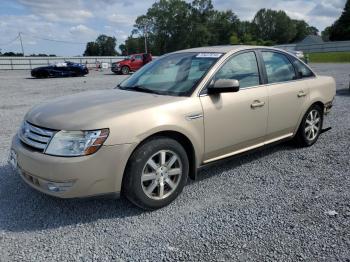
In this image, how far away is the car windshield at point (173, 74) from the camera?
13.0 feet

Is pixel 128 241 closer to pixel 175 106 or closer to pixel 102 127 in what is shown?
pixel 102 127

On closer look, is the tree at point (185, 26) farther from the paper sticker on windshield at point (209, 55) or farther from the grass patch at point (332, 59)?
the paper sticker on windshield at point (209, 55)

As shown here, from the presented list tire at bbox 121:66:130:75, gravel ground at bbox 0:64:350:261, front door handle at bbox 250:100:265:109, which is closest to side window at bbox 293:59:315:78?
front door handle at bbox 250:100:265:109

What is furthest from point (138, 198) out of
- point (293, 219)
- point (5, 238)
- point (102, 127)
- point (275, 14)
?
point (275, 14)

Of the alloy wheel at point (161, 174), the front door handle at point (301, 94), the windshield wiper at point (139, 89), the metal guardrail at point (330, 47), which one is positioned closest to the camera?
the alloy wheel at point (161, 174)

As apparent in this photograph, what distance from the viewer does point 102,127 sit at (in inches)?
123

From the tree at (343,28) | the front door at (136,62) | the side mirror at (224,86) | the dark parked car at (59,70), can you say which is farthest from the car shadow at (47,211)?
the tree at (343,28)

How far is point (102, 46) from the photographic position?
111 m

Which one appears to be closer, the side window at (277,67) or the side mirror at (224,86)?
the side mirror at (224,86)

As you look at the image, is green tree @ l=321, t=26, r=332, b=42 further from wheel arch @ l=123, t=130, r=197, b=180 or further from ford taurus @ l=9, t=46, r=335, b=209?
wheel arch @ l=123, t=130, r=197, b=180

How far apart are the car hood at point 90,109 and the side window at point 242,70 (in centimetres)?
76

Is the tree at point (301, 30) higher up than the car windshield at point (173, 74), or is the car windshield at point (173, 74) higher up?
the tree at point (301, 30)

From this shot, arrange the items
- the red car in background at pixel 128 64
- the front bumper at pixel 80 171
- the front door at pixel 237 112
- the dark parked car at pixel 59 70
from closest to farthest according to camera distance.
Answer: the front bumper at pixel 80 171, the front door at pixel 237 112, the dark parked car at pixel 59 70, the red car in background at pixel 128 64

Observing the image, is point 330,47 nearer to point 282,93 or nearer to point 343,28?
point 343,28
